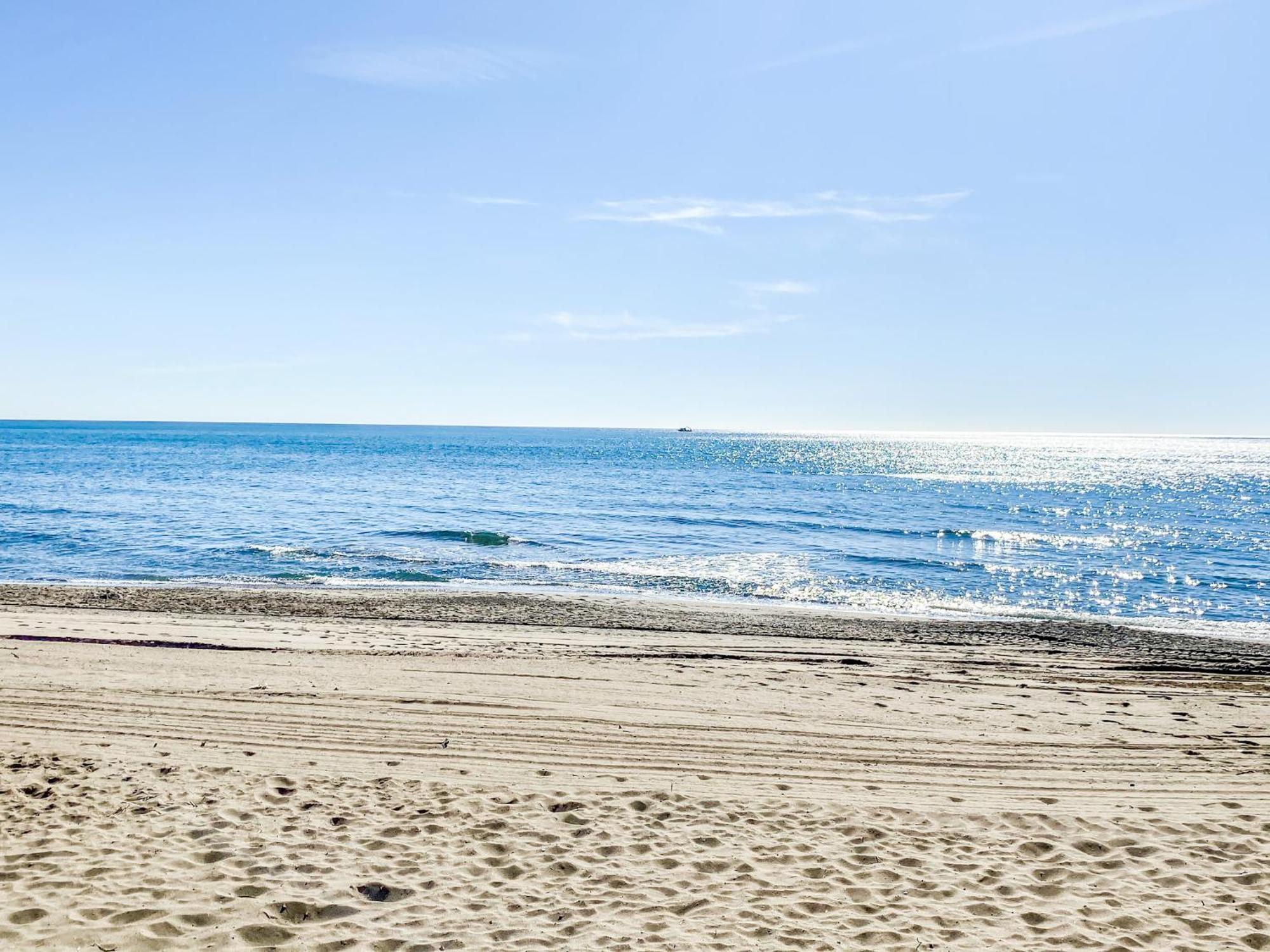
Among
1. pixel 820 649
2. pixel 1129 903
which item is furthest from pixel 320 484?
pixel 1129 903

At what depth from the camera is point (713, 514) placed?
145 feet

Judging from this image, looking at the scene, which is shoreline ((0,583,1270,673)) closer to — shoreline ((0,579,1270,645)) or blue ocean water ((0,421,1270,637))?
shoreline ((0,579,1270,645))

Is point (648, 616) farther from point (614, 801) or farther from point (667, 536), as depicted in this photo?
point (667, 536)

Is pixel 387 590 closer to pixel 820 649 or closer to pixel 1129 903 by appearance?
pixel 820 649

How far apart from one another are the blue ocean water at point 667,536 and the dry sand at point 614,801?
10.6 meters

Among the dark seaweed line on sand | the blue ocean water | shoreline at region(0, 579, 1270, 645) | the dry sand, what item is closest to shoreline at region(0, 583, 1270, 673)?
shoreline at region(0, 579, 1270, 645)

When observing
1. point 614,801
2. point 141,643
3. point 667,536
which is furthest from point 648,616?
point 667,536

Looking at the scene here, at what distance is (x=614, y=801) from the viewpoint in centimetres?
794

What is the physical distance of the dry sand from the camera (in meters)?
5.89

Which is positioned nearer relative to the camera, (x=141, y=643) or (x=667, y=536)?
(x=141, y=643)

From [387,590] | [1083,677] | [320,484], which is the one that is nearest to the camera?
[1083,677]

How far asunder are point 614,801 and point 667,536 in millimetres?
27925

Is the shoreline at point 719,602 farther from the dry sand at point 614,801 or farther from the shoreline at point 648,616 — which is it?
the dry sand at point 614,801

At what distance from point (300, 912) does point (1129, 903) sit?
21.0ft
